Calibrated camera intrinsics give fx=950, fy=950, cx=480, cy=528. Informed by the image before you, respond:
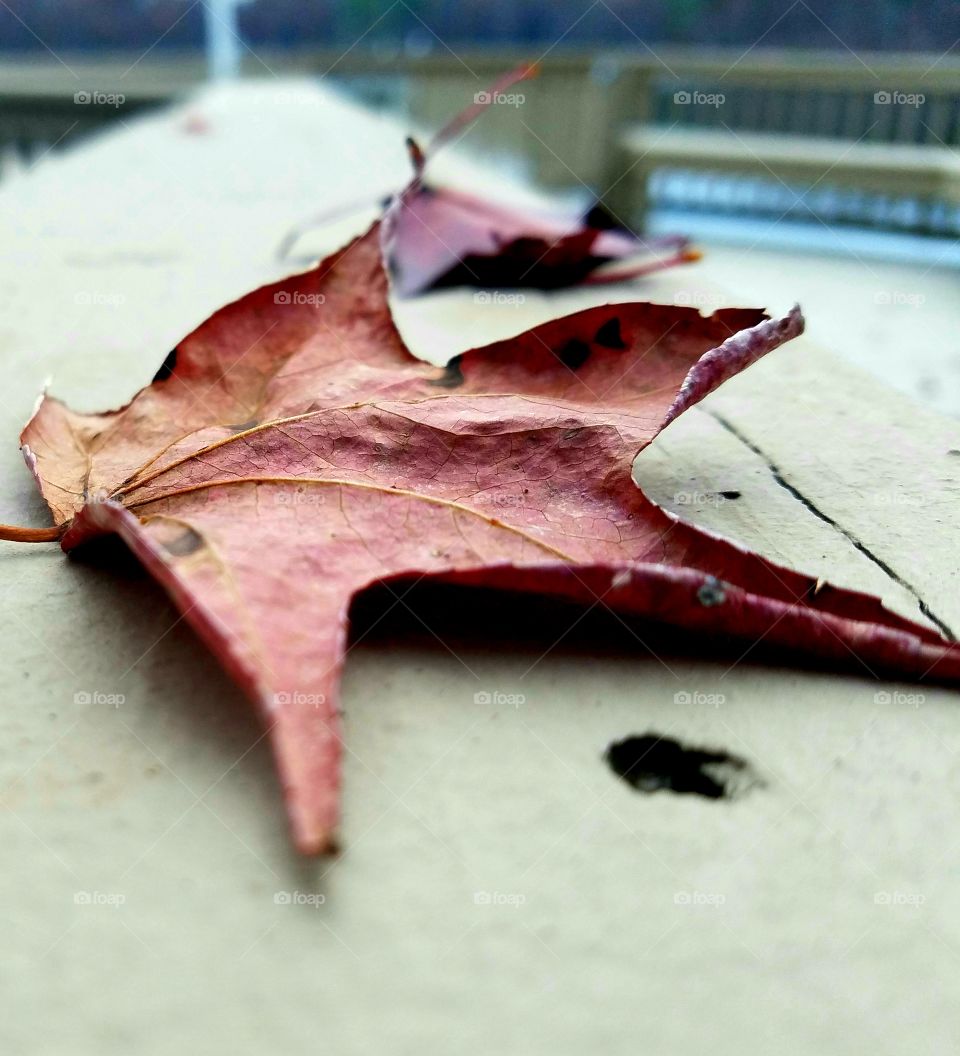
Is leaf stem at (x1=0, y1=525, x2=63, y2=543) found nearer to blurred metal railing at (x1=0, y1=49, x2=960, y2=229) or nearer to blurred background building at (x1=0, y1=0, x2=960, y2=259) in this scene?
blurred background building at (x1=0, y1=0, x2=960, y2=259)

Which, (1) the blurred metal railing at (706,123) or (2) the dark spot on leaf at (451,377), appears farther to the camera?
(1) the blurred metal railing at (706,123)

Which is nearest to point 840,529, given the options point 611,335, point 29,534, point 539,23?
point 611,335

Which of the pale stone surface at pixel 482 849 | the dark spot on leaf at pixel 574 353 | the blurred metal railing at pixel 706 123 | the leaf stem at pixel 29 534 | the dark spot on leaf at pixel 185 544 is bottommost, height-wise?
the blurred metal railing at pixel 706 123

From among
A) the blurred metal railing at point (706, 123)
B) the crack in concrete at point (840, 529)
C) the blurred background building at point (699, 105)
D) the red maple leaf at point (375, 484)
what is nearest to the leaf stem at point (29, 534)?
the red maple leaf at point (375, 484)

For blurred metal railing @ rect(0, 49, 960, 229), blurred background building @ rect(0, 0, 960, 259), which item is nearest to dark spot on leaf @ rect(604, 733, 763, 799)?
blurred background building @ rect(0, 0, 960, 259)

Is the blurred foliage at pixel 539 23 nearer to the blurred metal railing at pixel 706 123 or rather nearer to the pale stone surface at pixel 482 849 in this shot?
the blurred metal railing at pixel 706 123

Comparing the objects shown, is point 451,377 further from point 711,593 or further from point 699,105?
point 699,105
